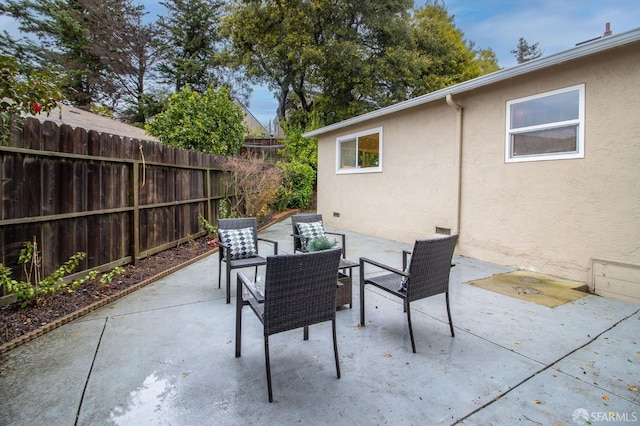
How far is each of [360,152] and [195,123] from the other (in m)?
4.73

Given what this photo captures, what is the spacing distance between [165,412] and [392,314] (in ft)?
7.59

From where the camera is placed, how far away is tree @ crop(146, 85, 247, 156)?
9.15 meters

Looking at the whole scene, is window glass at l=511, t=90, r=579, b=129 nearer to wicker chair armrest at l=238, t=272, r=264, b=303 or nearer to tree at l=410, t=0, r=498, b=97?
wicker chair armrest at l=238, t=272, r=264, b=303

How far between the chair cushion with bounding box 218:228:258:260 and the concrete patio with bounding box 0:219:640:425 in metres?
0.78

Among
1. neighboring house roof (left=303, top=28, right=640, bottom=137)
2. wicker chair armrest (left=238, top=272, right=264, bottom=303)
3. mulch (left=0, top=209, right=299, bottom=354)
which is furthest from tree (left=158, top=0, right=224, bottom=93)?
wicker chair armrest (left=238, top=272, right=264, bottom=303)

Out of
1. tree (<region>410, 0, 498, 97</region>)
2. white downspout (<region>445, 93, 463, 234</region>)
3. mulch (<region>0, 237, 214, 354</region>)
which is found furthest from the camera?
tree (<region>410, 0, 498, 97</region>)

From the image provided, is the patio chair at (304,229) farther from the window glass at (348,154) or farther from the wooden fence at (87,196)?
the window glass at (348,154)

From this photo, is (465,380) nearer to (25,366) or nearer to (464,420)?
(464,420)

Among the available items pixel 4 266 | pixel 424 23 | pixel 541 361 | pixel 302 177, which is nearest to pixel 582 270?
pixel 541 361

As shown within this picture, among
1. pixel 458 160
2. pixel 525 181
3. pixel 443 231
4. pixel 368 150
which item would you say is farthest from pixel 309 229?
pixel 368 150

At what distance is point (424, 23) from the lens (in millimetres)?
17641

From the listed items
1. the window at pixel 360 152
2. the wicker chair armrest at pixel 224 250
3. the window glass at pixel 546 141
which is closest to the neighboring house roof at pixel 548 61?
the window glass at pixel 546 141

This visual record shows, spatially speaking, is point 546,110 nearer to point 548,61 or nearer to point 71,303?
point 548,61

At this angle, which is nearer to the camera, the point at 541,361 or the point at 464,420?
the point at 464,420
